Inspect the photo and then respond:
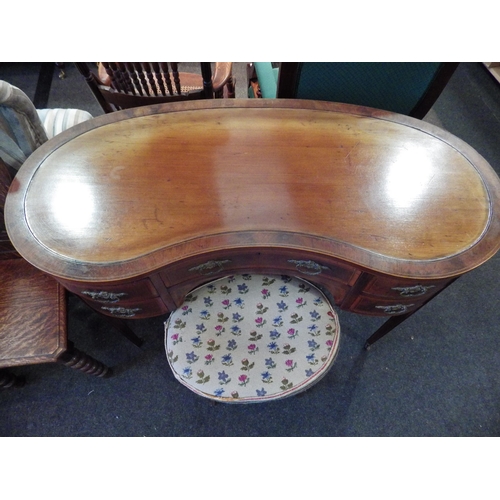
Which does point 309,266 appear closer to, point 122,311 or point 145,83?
point 122,311

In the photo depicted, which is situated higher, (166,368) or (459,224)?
(459,224)

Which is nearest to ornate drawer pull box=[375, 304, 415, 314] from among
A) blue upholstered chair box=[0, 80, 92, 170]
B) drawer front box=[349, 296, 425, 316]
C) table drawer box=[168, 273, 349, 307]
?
drawer front box=[349, 296, 425, 316]

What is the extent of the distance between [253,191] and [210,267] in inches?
8.4

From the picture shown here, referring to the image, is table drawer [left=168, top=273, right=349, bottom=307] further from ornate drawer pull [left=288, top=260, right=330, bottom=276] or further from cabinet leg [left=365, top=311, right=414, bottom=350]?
cabinet leg [left=365, top=311, right=414, bottom=350]

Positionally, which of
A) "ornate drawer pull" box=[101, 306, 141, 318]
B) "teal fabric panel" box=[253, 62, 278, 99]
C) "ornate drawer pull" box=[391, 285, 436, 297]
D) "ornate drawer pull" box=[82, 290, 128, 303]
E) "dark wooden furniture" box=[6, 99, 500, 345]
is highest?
"teal fabric panel" box=[253, 62, 278, 99]

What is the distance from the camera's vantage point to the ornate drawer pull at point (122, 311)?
851 millimetres

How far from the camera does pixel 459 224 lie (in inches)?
28.7

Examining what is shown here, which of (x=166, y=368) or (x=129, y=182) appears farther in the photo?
(x=166, y=368)

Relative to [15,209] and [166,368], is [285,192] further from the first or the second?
[166,368]

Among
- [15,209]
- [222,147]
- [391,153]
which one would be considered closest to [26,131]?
→ [15,209]

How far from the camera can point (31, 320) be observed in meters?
0.87

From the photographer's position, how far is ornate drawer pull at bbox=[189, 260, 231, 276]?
0.79 meters

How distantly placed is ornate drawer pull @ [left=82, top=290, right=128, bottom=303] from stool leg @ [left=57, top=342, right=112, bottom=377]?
0.20 metres

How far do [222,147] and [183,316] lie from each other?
0.46 m
